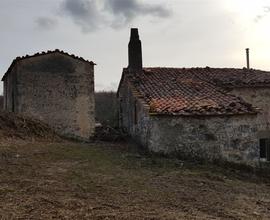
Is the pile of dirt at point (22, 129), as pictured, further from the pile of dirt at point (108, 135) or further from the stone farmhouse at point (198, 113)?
the stone farmhouse at point (198, 113)

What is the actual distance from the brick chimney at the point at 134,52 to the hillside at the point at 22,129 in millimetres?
5524

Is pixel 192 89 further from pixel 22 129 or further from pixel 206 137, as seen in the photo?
pixel 22 129

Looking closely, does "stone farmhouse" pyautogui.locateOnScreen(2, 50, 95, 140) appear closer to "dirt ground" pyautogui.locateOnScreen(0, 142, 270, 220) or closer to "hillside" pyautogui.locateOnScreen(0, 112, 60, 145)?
"hillside" pyautogui.locateOnScreen(0, 112, 60, 145)

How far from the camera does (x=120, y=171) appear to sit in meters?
14.7

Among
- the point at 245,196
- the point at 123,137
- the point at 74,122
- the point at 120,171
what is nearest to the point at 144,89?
the point at 123,137

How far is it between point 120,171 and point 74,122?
32.1 ft

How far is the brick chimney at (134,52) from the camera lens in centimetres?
2394

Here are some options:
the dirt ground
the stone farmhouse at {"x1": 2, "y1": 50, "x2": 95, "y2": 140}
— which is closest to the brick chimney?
the stone farmhouse at {"x1": 2, "y1": 50, "x2": 95, "y2": 140}

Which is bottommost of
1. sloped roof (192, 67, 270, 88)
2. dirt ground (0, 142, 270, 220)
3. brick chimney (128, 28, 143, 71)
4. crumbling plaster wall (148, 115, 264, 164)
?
dirt ground (0, 142, 270, 220)

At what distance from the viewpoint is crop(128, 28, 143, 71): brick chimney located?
23.9m

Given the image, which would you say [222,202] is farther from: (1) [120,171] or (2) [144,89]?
(2) [144,89]

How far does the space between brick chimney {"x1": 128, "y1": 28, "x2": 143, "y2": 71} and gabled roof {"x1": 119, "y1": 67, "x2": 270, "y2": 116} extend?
0.37 meters

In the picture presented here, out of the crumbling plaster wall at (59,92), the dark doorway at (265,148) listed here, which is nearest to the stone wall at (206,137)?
the dark doorway at (265,148)

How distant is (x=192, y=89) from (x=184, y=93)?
0.74 m
